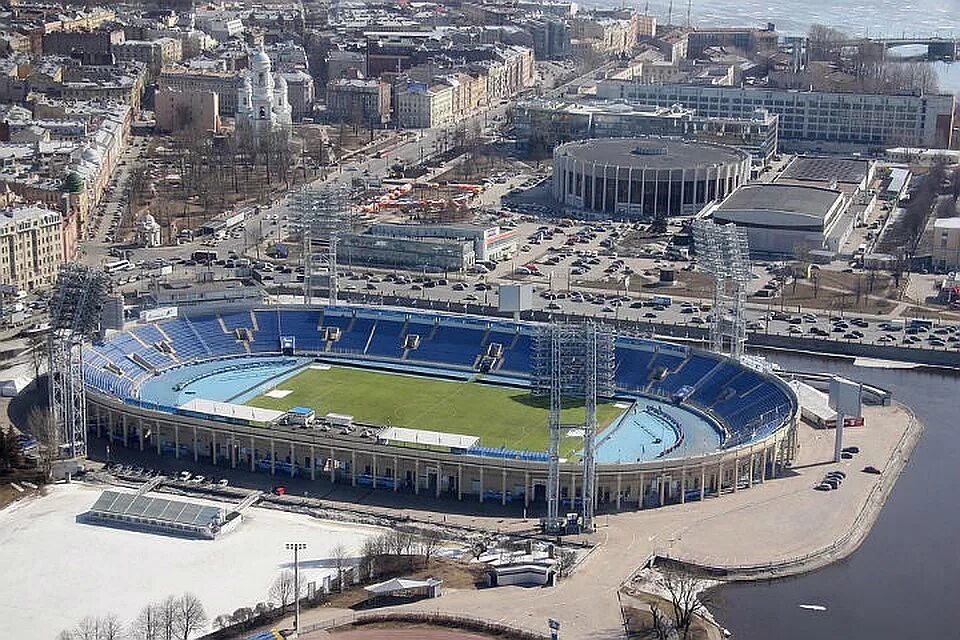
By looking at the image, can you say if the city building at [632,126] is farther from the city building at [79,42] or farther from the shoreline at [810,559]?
the shoreline at [810,559]

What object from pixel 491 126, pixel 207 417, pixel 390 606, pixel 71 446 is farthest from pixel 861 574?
pixel 491 126

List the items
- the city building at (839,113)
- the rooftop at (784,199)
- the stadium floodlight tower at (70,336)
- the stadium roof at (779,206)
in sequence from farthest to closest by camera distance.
A: the city building at (839,113), the rooftop at (784,199), the stadium roof at (779,206), the stadium floodlight tower at (70,336)

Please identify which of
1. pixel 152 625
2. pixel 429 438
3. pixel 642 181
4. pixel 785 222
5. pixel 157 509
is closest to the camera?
pixel 152 625

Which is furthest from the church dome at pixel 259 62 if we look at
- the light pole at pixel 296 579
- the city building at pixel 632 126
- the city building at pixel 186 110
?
the light pole at pixel 296 579

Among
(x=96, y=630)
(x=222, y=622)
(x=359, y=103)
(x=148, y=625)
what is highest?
(x=359, y=103)

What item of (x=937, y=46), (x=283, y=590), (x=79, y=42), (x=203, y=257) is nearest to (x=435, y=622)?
(x=283, y=590)

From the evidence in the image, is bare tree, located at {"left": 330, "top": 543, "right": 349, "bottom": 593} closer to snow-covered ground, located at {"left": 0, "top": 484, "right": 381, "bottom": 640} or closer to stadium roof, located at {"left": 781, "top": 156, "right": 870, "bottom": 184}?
snow-covered ground, located at {"left": 0, "top": 484, "right": 381, "bottom": 640}

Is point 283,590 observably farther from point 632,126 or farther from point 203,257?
point 632,126
